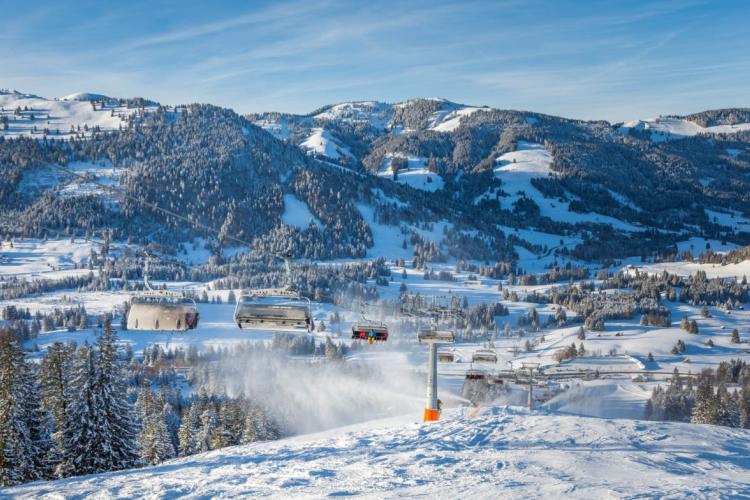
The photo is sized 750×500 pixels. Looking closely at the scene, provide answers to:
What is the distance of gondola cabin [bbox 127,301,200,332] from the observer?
22219 mm

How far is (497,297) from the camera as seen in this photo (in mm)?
138000

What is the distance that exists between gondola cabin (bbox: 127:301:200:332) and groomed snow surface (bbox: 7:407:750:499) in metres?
5.15

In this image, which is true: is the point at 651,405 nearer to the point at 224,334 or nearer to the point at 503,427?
the point at 503,427

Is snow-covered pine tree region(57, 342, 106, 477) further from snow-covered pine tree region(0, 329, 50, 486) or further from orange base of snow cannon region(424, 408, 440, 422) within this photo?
orange base of snow cannon region(424, 408, 440, 422)

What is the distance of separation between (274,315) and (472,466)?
28.3ft

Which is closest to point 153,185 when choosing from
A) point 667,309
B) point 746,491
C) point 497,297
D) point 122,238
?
point 122,238

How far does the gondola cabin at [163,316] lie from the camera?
72.9 ft

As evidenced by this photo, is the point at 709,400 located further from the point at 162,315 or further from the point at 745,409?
the point at 162,315

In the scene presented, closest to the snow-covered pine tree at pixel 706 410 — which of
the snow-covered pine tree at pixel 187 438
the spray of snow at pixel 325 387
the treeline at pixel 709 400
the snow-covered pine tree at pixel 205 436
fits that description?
the treeline at pixel 709 400

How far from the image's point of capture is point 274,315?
71.5 feet

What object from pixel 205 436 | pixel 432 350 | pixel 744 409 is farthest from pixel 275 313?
pixel 744 409

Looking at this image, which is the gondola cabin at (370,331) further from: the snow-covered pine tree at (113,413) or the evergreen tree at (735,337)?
the evergreen tree at (735,337)

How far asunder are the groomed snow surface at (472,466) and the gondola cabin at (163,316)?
5.15 m

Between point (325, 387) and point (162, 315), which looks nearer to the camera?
point (162, 315)
